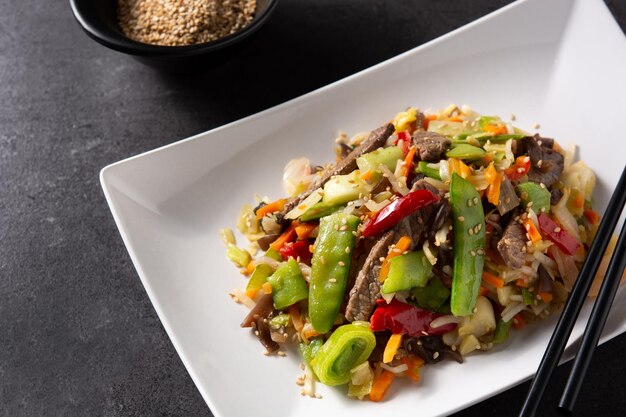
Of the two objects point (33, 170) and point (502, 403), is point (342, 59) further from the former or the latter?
point (502, 403)

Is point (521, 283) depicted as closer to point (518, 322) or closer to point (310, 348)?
point (518, 322)

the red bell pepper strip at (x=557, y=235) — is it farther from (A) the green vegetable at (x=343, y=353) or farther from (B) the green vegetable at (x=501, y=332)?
(A) the green vegetable at (x=343, y=353)

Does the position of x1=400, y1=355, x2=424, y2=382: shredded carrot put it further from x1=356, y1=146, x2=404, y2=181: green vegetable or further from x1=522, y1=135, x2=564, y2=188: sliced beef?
x1=522, y1=135, x2=564, y2=188: sliced beef

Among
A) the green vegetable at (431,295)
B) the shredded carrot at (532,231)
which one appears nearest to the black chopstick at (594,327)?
the shredded carrot at (532,231)

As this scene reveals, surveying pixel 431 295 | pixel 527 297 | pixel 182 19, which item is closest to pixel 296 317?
pixel 431 295

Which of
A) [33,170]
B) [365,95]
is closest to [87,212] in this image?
[33,170]

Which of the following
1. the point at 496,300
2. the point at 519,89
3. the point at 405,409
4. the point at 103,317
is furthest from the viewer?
the point at 519,89

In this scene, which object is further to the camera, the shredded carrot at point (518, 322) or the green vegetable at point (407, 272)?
the shredded carrot at point (518, 322)

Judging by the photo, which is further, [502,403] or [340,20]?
[340,20]
